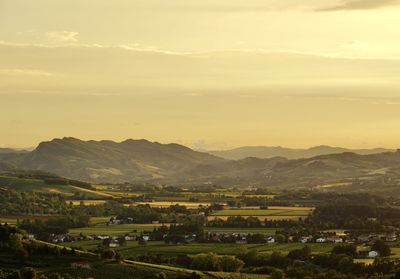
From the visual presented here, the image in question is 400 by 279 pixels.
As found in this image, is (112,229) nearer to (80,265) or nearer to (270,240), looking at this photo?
(270,240)

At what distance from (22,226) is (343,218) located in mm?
80155

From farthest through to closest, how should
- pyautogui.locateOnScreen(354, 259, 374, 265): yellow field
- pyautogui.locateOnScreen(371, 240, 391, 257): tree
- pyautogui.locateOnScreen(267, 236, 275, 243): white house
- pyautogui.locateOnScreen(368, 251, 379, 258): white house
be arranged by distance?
1. pyautogui.locateOnScreen(267, 236, 275, 243): white house
2. pyautogui.locateOnScreen(368, 251, 379, 258): white house
3. pyautogui.locateOnScreen(371, 240, 391, 257): tree
4. pyautogui.locateOnScreen(354, 259, 374, 265): yellow field

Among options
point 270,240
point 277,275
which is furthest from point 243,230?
point 277,275

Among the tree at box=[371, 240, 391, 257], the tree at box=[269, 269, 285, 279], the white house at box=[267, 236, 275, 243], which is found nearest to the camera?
the tree at box=[269, 269, 285, 279]

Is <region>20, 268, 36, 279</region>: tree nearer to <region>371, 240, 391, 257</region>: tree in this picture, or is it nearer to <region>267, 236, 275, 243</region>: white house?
<region>371, 240, 391, 257</region>: tree

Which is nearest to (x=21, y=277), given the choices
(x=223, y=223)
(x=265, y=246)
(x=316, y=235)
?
(x=265, y=246)

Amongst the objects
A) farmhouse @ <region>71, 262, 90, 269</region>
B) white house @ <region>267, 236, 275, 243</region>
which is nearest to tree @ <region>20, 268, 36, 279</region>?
farmhouse @ <region>71, 262, 90, 269</region>

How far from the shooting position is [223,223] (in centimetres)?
18788

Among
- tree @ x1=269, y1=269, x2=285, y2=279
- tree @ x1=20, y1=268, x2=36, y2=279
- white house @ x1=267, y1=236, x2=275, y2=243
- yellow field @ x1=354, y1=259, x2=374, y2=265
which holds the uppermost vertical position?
tree @ x1=20, y1=268, x2=36, y2=279

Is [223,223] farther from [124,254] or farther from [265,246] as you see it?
[124,254]

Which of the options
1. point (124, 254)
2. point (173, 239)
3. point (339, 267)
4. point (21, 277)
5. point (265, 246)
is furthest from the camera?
point (173, 239)

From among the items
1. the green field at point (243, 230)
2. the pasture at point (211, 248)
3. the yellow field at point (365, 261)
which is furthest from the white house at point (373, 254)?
the green field at point (243, 230)

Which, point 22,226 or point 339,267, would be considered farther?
point 22,226

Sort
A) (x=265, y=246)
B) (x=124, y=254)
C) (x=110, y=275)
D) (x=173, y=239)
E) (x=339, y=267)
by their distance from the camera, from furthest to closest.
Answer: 1. (x=173, y=239)
2. (x=265, y=246)
3. (x=124, y=254)
4. (x=339, y=267)
5. (x=110, y=275)
